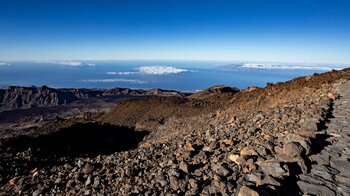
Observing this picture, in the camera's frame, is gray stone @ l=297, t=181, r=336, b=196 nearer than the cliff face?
Yes

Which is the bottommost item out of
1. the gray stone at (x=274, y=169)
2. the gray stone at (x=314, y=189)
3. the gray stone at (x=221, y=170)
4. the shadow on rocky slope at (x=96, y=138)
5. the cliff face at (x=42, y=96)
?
the cliff face at (x=42, y=96)

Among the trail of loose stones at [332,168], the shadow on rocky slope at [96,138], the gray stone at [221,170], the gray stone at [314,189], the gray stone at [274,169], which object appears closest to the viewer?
the gray stone at [314,189]

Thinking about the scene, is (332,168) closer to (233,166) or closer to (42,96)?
(233,166)

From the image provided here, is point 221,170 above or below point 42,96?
above

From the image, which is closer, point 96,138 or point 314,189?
point 314,189

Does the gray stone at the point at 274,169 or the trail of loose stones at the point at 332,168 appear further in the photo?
the gray stone at the point at 274,169

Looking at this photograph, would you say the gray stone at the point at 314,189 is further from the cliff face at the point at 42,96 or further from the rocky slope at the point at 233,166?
the cliff face at the point at 42,96

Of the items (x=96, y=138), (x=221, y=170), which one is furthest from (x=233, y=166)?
(x=96, y=138)

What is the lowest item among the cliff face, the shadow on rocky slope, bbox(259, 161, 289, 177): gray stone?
the cliff face

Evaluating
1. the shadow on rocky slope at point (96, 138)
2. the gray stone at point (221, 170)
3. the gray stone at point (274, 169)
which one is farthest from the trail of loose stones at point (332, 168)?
the shadow on rocky slope at point (96, 138)

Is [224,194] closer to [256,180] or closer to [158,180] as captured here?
[256,180]

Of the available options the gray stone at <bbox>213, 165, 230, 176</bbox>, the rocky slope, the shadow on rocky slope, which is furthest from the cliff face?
the gray stone at <bbox>213, 165, 230, 176</bbox>

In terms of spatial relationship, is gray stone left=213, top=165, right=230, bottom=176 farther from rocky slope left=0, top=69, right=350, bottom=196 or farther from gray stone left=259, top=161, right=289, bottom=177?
gray stone left=259, top=161, right=289, bottom=177
